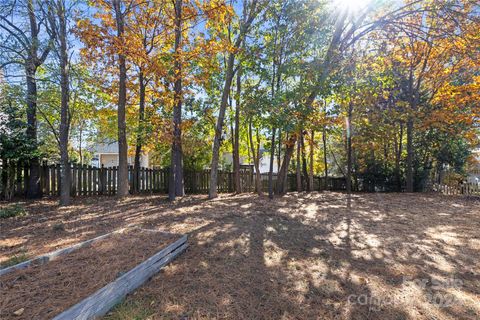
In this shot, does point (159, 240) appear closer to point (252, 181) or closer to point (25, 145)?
point (25, 145)

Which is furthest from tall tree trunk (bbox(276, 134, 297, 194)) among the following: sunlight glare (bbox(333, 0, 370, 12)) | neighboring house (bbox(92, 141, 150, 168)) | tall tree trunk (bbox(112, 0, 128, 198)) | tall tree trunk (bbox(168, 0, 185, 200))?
neighboring house (bbox(92, 141, 150, 168))

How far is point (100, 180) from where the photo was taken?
26.6 feet

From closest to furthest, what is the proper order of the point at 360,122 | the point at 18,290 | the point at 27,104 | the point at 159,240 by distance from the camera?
the point at 18,290
the point at 159,240
the point at 27,104
the point at 360,122

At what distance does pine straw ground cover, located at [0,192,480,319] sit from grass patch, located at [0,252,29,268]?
9 centimetres

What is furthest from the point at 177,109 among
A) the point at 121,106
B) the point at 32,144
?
the point at 32,144

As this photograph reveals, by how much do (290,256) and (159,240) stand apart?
5.34ft

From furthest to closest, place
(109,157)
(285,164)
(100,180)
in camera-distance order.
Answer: (109,157) → (285,164) → (100,180)

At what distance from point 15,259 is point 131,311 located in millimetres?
1771

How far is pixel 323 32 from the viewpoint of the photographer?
6.71 meters

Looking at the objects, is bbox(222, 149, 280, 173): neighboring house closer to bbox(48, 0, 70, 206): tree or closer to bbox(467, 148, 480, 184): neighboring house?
bbox(48, 0, 70, 206): tree

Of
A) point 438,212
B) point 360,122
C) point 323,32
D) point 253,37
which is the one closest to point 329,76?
point 323,32

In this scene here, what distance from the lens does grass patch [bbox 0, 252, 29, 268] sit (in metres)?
2.53

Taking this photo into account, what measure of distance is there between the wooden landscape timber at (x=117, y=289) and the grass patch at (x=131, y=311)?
0.05 meters

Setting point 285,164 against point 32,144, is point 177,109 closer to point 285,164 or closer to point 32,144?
point 32,144
